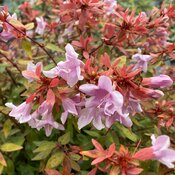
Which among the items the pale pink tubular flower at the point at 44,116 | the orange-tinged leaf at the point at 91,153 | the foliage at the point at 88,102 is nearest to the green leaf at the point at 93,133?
the foliage at the point at 88,102

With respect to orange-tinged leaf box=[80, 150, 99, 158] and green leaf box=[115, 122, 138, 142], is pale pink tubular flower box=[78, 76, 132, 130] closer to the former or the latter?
orange-tinged leaf box=[80, 150, 99, 158]

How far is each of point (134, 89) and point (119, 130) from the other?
569 mm

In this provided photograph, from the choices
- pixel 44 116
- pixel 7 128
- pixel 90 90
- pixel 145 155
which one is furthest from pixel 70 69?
pixel 7 128

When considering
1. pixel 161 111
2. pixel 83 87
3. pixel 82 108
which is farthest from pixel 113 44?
pixel 83 87

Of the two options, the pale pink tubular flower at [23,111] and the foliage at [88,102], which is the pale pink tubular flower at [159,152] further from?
the pale pink tubular flower at [23,111]

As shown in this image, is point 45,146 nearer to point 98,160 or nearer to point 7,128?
point 7,128

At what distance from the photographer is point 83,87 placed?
1.02 m

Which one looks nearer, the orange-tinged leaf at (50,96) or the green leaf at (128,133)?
the orange-tinged leaf at (50,96)

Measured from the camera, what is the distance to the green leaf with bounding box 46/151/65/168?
1290 millimetres

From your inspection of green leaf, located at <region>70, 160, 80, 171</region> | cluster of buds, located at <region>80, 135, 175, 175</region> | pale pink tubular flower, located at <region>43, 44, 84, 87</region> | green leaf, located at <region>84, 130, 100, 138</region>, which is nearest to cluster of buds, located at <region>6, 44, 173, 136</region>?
pale pink tubular flower, located at <region>43, 44, 84, 87</region>

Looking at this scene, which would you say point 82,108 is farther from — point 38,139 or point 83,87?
point 38,139

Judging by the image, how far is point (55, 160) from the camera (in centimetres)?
130

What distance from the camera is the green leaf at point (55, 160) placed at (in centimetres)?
129

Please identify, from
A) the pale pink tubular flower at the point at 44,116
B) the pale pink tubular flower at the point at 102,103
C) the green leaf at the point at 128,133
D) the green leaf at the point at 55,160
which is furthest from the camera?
the green leaf at the point at 128,133
